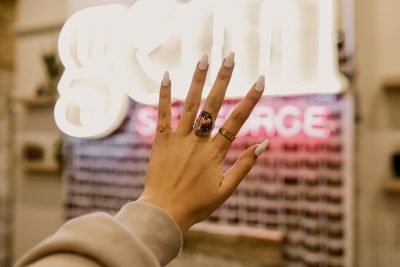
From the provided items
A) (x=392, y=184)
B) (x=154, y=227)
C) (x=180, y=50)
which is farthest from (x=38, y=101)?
(x=154, y=227)

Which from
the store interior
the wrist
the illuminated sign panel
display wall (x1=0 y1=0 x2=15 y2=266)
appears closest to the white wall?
the store interior

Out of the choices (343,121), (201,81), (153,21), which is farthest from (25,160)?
(201,81)

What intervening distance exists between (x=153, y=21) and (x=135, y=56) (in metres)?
0.26

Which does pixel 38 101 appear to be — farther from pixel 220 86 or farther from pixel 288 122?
pixel 220 86

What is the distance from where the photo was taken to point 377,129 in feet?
6.96

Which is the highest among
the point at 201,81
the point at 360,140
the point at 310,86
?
the point at 310,86

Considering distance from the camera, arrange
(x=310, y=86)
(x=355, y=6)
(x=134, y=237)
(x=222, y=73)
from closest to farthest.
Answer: (x=134, y=237), (x=222, y=73), (x=310, y=86), (x=355, y=6)

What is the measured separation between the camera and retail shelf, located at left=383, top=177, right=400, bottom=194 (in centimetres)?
194

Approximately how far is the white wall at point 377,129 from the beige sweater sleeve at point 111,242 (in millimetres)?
1781

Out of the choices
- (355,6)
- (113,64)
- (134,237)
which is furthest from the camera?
(113,64)

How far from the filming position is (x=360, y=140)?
2.14 m

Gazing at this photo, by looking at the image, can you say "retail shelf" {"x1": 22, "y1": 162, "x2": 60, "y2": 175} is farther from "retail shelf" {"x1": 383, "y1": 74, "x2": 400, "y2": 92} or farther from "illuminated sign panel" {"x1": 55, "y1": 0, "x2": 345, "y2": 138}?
"retail shelf" {"x1": 383, "y1": 74, "x2": 400, "y2": 92}

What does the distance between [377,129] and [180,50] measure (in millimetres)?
1232

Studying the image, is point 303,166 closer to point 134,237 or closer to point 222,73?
point 222,73
